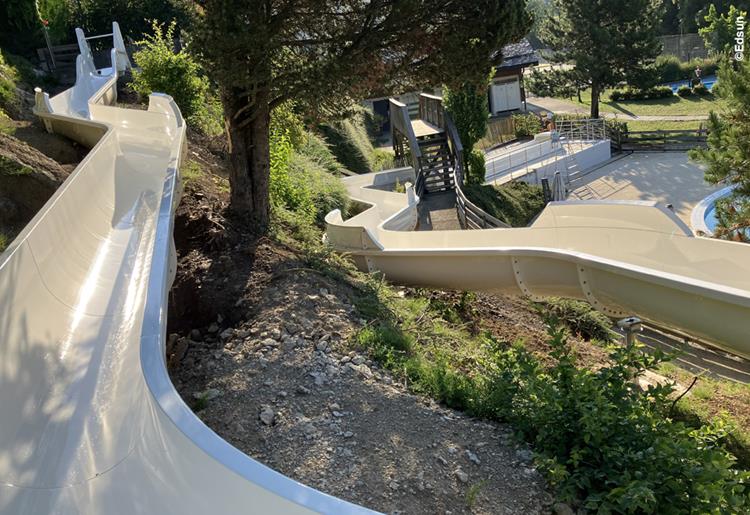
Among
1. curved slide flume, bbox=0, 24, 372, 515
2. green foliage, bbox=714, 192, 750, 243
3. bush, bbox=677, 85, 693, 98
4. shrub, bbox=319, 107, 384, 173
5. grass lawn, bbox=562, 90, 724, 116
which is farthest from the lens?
bush, bbox=677, 85, 693, 98

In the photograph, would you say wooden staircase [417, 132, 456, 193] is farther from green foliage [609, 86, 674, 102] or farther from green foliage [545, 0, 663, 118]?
green foliage [609, 86, 674, 102]

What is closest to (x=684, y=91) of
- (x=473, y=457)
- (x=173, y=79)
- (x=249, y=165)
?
(x=173, y=79)

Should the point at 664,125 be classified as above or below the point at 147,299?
below

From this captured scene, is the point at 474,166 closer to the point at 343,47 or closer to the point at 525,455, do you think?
the point at 343,47

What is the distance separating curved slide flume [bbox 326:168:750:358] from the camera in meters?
6.49

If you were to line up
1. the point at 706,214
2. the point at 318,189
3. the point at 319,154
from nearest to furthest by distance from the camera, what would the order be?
the point at 318,189
the point at 319,154
the point at 706,214

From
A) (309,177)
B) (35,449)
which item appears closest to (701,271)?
(35,449)

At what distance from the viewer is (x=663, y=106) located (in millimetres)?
40031

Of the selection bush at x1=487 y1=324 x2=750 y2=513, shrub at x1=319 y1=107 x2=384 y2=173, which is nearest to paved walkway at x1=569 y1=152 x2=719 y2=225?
shrub at x1=319 y1=107 x2=384 y2=173

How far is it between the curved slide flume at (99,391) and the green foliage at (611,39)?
102ft

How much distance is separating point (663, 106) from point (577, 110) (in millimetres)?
4996

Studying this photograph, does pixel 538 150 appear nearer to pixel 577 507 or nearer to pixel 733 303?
pixel 733 303

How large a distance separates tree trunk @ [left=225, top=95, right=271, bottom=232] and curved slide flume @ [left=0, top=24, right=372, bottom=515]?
0.89 metres

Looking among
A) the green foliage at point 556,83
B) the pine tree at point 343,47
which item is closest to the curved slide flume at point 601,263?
the pine tree at point 343,47
